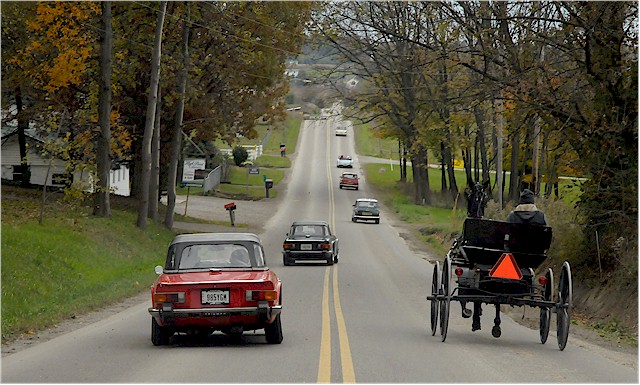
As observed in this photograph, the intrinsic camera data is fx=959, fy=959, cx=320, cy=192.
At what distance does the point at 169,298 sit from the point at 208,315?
22.7 inches

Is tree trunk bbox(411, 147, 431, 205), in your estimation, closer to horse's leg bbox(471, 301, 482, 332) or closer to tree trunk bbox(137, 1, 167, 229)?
tree trunk bbox(137, 1, 167, 229)

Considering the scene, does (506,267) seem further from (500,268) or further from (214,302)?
(214,302)

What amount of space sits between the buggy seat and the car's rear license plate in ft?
12.2

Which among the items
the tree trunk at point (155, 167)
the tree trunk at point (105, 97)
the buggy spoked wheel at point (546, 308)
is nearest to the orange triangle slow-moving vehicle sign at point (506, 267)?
the buggy spoked wheel at point (546, 308)

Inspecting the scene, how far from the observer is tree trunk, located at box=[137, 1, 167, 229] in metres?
36.3

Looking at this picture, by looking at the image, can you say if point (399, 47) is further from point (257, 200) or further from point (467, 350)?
point (467, 350)

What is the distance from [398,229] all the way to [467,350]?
44778 mm

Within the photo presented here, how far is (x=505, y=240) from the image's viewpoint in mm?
14211

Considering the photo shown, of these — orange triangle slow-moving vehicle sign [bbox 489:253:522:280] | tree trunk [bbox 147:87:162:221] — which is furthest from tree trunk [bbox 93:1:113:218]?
orange triangle slow-moving vehicle sign [bbox 489:253:522:280]

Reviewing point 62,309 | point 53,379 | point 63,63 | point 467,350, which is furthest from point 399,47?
point 53,379

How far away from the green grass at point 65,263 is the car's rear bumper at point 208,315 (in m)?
3.26

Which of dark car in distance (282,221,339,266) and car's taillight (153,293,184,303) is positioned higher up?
car's taillight (153,293,184,303)

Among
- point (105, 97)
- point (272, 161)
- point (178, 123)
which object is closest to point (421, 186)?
point (272, 161)

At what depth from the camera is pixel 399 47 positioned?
50.5m
